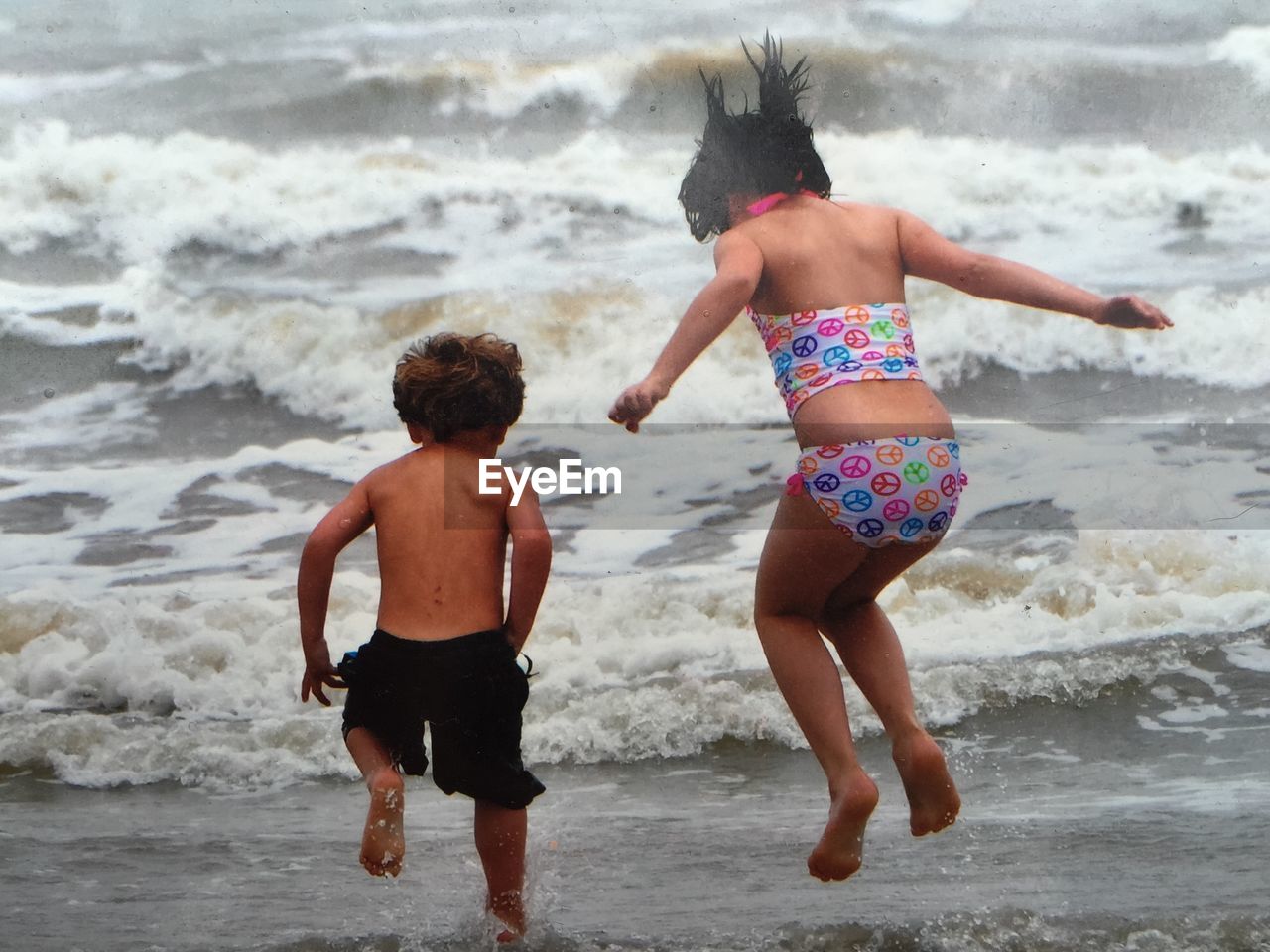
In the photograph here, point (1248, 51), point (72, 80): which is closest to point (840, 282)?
point (1248, 51)

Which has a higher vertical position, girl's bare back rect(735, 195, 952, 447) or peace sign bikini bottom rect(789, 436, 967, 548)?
girl's bare back rect(735, 195, 952, 447)

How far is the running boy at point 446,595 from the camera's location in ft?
7.55

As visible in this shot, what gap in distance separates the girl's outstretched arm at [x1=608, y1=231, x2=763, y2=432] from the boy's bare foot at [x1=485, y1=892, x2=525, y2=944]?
0.82 metres

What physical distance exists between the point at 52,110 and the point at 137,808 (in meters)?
1.46

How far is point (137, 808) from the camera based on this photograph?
2.94 metres

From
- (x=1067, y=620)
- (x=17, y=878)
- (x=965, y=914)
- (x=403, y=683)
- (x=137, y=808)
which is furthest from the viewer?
(x=1067, y=620)

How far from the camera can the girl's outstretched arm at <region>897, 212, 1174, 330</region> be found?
235cm

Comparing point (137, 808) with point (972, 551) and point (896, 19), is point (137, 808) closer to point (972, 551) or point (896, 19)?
point (972, 551)

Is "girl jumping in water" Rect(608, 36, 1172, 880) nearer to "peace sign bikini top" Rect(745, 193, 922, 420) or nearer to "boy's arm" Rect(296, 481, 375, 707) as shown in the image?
"peace sign bikini top" Rect(745, 193, 922, 420)

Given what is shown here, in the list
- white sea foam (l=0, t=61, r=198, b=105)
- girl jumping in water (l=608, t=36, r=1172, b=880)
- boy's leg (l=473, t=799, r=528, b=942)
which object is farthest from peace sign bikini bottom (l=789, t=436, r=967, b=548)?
white sea foam (l=0, t=61, r=198, b=105)

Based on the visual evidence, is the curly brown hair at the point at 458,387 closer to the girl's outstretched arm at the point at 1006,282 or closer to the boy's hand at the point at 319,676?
the boy's hand at the point at 319,676

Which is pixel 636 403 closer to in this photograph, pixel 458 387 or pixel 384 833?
pixel 458 387

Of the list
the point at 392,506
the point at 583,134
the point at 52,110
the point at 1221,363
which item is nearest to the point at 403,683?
the point at 392,506

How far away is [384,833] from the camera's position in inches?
84.4
